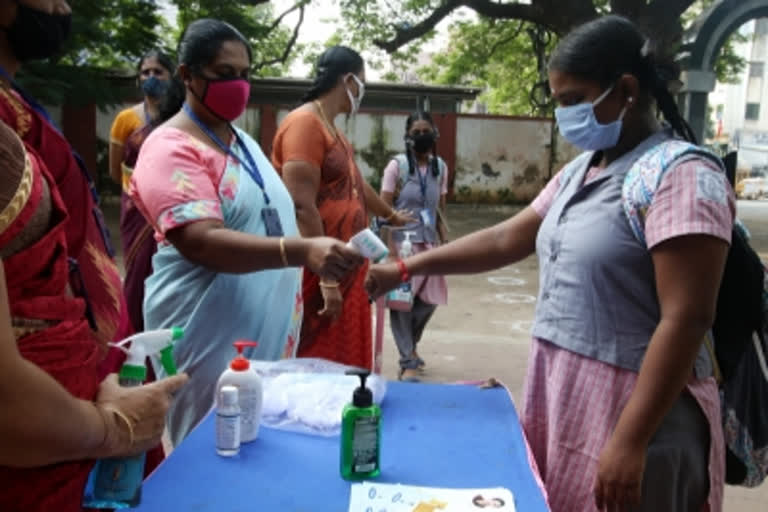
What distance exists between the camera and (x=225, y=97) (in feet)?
6.74

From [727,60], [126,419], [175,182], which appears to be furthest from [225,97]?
[727,60]

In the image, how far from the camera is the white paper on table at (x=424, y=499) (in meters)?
1.28

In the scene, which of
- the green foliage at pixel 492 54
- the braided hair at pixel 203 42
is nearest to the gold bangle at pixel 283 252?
the braided hair at pixel 203 42

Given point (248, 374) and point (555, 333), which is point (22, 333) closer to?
point (248, 374)

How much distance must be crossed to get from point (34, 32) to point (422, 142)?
3.90 meters

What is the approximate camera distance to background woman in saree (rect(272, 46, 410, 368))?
2746 mm

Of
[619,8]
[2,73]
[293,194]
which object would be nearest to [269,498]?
[2,73]

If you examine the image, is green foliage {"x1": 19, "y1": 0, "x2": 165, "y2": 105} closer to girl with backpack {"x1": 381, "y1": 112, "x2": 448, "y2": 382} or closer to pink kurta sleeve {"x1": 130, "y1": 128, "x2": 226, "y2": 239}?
girl with backpack {"x1": 381, "y1": 112, "x2": 448, "y2": 382}

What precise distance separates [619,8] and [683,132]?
36.4ft

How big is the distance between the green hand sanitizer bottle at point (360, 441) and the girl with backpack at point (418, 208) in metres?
3.10

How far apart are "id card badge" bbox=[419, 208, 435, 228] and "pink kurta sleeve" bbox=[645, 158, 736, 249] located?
3.30 metres

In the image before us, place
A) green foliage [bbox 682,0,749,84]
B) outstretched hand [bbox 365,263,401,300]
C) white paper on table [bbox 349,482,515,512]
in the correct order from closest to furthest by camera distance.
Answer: white paper on table [bbox 349,482,515,512] < outstretched hand [bbox 365,263,401,300] < green foliage [bbox 682,0,749,84]

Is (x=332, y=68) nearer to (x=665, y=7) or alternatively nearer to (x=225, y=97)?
(x=225, y=97)

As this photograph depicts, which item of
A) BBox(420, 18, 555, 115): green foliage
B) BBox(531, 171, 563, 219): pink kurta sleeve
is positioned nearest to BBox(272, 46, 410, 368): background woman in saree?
BBox(531, 171, 563, 219): pink kurta sleeve
